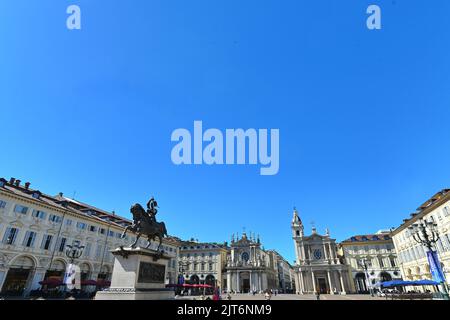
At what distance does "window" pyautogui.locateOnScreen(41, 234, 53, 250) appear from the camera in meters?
31.9

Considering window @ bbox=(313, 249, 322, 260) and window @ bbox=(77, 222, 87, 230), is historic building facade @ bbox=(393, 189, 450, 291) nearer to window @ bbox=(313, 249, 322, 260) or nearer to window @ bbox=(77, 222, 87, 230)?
window @ bbox=(313, 249, 322, 260)

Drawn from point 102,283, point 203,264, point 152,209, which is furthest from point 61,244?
point 203,264

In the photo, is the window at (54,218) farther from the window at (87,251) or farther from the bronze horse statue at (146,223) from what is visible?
the bronze horse statue at (146,223)

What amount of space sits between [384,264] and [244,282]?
34292 mm

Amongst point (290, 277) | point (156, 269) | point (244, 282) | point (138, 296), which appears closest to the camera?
point (138, 296)

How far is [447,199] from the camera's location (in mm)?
31609

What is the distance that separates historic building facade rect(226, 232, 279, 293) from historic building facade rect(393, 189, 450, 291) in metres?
32.0

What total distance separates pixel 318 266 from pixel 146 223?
59.5 m

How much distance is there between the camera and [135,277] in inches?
447

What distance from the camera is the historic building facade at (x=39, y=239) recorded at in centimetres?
2844

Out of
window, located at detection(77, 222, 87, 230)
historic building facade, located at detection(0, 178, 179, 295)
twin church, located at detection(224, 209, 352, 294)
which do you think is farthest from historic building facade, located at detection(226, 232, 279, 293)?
window, located at detection(77, 222, 87, 230)

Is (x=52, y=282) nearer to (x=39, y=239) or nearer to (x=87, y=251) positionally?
(x=39, y=239)
